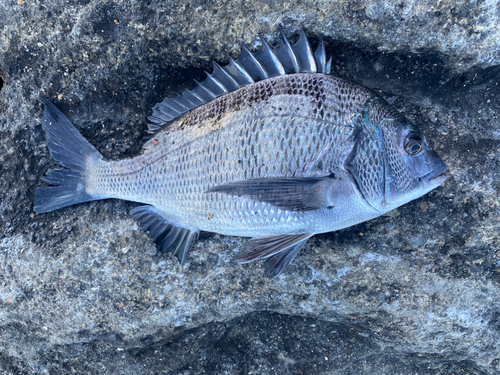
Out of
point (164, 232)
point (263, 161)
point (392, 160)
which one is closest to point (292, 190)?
point (263, 161)

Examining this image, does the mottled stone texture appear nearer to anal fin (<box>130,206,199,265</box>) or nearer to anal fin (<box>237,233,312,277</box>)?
anal fin (<box>130,206,199,265</box>)

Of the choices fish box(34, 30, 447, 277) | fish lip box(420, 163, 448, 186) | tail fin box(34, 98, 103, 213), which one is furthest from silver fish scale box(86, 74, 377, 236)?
fish lip box(420, 163, 448, 186)

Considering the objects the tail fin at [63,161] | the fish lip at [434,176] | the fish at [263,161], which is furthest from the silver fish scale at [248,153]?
the fish lip at [434,176]

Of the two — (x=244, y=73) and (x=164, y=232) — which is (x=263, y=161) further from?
(x=164, y=232)

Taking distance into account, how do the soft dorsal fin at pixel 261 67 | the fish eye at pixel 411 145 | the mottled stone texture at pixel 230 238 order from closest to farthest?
the fish eye at pixel 411 145
the soft dorsal fin at pixel 261 67
the mottled stone texture at pixel 230 238

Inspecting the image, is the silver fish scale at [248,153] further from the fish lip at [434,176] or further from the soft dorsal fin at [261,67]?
the fish lip at [434,176]

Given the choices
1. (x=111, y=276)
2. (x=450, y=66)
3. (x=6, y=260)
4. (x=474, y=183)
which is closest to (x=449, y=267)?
(x=474, y=183)

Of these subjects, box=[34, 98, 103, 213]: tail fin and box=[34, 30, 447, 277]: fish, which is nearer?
box=[34, 30, 447, 277]: fish
